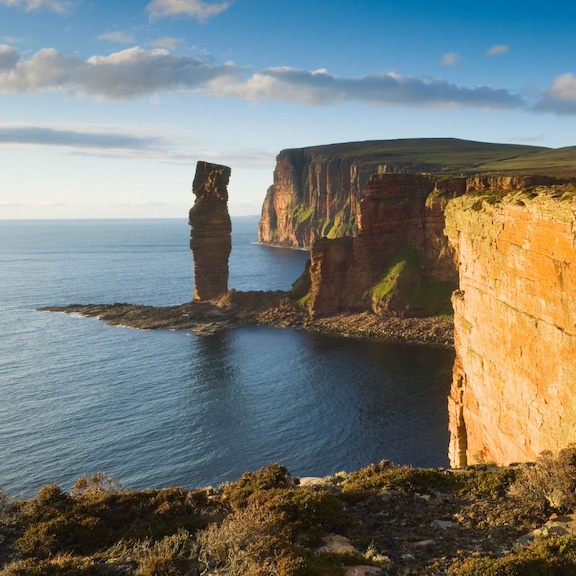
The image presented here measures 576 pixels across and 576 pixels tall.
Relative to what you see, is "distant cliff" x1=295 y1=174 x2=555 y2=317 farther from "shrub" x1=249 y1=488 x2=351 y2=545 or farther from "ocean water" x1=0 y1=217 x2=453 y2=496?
"shrub" x1=249 y1=488 x2=351 y2=545

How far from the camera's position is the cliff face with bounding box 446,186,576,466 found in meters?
23.2

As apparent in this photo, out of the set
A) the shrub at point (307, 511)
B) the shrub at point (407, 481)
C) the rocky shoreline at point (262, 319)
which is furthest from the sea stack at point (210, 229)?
the shrub at point (307, 511)

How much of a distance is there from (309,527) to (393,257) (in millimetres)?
111652

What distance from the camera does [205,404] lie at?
7550 centimetres

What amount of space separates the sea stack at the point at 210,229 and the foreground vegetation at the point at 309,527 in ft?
394

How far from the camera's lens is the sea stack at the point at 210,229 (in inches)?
5394

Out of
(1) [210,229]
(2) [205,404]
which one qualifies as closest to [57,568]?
(2) [205,404]

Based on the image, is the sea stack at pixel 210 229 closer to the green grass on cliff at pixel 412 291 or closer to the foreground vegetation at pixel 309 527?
the green grass on cliff at pixel 412 291

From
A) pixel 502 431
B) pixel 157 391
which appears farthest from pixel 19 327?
pixel 502 431

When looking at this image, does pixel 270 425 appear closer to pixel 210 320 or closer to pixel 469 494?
pixel 469 494

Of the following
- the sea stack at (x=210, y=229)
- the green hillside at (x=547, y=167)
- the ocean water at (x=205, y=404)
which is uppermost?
the green hillside at (x=547, y=167)

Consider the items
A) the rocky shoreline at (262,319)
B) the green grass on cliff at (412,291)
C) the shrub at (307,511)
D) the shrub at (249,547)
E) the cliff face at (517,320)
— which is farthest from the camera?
the green grass on cliff at (412,291)

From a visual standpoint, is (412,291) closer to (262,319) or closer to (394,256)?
(394,256)

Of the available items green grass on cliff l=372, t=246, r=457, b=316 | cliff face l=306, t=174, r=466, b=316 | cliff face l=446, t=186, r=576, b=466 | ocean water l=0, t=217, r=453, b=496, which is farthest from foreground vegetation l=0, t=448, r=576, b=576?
cliff face l=306, t=174, r=466, b=316
